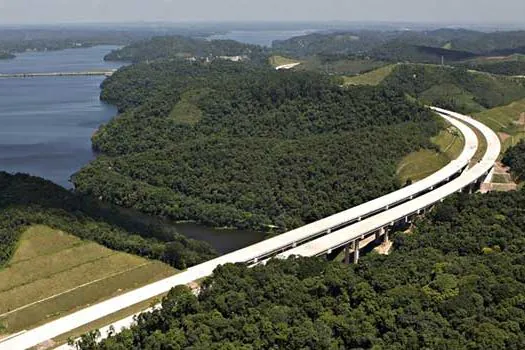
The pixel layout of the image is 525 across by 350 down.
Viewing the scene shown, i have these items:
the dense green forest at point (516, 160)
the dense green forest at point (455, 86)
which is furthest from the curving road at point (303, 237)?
the dense green forest at point (455, 86)

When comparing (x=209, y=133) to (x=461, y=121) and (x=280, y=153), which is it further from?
(x=461, y=121)

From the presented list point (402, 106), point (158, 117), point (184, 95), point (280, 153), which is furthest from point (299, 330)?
point (184, 95)

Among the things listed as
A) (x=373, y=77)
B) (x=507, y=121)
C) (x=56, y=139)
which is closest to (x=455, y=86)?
(x=373, y=77)

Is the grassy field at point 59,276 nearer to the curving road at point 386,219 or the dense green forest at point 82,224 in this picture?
the dense green forest at point 82,224

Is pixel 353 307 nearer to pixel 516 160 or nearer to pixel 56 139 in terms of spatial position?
pixel 516 160

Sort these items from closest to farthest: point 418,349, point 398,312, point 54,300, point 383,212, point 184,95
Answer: point 418,349
point 398,312
point 54,300
point 383,212
point 184,95

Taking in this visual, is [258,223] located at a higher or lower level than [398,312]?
lower
